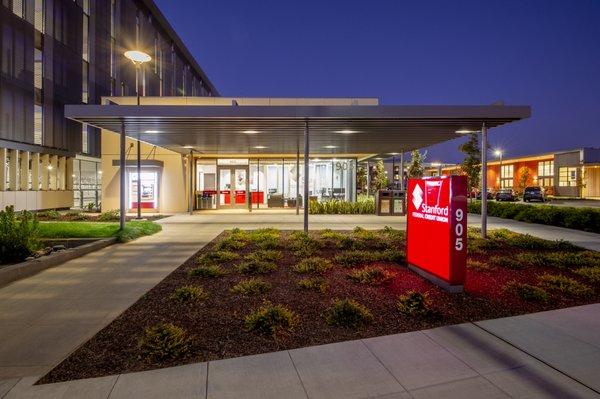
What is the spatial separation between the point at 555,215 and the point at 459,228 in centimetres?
1322

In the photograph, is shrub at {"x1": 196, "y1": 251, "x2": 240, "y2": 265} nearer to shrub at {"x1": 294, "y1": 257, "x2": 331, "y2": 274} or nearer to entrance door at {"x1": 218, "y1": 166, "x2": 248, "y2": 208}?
shrub at {"x1": 294, "y1": 257, "x2": 331, "y2": 274}

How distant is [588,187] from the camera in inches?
2012

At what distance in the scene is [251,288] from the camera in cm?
646

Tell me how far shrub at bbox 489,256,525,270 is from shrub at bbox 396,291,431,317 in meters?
3.44

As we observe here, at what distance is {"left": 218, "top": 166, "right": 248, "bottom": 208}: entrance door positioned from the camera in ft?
86.7

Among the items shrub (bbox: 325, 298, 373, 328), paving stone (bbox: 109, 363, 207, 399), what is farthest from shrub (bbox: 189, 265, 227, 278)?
paving stone (bbox: 109, 363, 207, 399)

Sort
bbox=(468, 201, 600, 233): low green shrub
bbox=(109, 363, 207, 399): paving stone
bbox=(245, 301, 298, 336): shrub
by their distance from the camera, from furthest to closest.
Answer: bbox=(468, 201, 600, 233): low green shrub
bbox=(245, 301, 298, 336): shrub
bbox=(109, 363, 207, 399): paving stone

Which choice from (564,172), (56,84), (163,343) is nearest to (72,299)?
(163,343)

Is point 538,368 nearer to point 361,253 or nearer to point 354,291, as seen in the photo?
point 354,291

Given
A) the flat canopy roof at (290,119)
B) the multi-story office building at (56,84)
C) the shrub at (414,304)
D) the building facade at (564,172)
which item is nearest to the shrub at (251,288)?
the shrub at (414,304)

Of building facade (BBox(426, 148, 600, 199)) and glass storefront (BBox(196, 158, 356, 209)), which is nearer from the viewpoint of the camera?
glass storefront (BBox(196, 158, 356, 209))

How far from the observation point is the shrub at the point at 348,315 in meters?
5.13

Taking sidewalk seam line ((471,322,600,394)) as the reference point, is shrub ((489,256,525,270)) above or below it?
above

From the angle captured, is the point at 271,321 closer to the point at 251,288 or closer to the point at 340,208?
the point at 251,288
